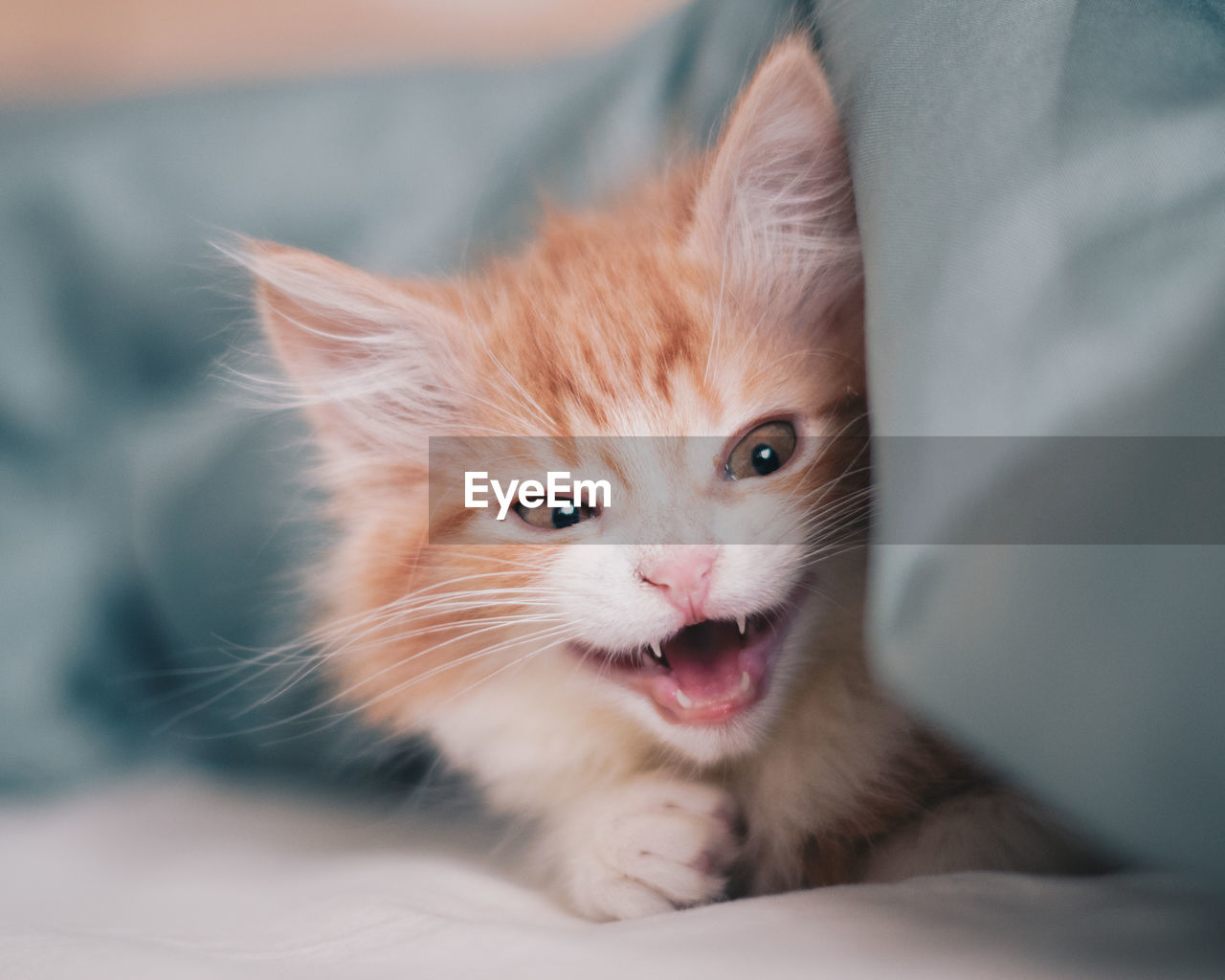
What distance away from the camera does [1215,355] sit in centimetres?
46

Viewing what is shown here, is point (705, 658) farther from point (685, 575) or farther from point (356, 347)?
point (356, 347)

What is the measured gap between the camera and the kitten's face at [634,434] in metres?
0.67

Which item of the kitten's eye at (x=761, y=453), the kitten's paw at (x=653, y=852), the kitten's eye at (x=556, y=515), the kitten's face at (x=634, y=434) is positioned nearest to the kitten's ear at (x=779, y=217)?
the kitten's face at (x=634, y=434)

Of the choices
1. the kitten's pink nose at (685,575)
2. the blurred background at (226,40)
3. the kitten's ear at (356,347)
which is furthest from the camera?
the blurred background at (226,40)

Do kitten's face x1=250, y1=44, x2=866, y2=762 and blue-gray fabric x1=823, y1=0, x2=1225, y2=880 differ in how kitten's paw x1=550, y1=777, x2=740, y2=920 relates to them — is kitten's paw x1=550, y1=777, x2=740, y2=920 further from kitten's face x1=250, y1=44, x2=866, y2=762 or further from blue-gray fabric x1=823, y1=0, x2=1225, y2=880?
blue-gray fabric x1=823, y1=0, x2=1225, y2=880

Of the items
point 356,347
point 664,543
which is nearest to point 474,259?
point 356,347

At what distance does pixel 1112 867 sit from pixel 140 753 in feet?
3.13

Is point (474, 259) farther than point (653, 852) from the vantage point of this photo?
Yes

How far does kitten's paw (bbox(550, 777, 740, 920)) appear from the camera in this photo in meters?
0.64

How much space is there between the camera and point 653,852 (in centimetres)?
65

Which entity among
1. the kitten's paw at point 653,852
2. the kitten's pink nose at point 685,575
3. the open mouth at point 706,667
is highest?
the kitten's pink nose at point 685,575

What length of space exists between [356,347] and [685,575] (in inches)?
15.1

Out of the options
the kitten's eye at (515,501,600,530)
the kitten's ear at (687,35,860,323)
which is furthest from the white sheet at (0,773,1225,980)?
the kitten's ear at (687,35,860,323)

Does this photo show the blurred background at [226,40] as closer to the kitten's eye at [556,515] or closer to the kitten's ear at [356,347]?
the kitten's ear at [356,347]
